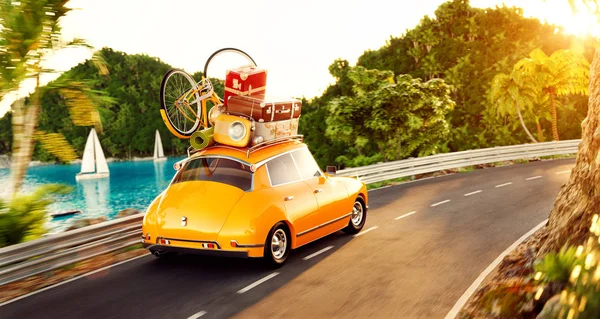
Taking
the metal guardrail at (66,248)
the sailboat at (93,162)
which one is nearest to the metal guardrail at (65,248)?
the metal guardrail at (66,248)

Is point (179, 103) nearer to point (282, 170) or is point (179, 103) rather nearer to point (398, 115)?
point (282, 170)

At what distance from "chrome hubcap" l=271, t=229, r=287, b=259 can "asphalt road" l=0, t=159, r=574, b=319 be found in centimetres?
29

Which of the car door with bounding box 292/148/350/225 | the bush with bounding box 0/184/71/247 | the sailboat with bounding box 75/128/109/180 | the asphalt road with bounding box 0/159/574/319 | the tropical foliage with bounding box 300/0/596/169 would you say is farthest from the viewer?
the sailboat with bounding box 75/128/109/180

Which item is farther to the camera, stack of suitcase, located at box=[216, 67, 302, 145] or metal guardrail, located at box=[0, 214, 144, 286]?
stack of suitcase, located at box=[216, 67, 302, 145]

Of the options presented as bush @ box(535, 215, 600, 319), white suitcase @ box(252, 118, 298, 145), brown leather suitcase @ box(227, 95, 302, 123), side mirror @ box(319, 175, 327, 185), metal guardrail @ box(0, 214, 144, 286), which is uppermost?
brown leather suitcase @ box(227, 95, 302, 123)

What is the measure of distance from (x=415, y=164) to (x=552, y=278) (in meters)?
19.6

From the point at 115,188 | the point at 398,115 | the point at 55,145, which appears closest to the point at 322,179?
the point at 55,145

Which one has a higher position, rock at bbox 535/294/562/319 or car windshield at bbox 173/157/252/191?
car windshield at bbox 173/157/252/191

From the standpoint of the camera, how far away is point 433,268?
31.8ft

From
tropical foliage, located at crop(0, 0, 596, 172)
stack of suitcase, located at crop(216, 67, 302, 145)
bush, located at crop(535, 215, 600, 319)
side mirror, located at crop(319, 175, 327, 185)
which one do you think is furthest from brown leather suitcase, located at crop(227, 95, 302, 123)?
tropical foliage, located at crop(0, 0, 596, 172)

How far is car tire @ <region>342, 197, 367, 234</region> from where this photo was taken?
1249 centimetres

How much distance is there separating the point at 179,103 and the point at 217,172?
2379mm

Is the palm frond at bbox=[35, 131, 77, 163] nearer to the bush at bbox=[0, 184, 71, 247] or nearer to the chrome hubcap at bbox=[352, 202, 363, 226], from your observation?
the bush at bbox=[0, 184, 71, 247]

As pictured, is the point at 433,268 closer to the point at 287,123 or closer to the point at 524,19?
the point at 287,123
